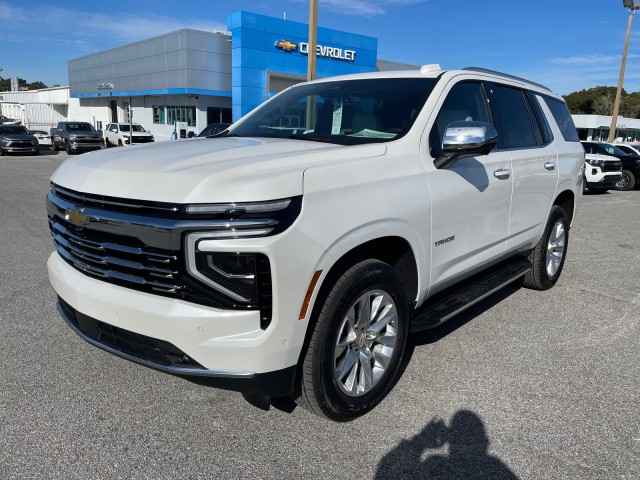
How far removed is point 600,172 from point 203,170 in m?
16.7

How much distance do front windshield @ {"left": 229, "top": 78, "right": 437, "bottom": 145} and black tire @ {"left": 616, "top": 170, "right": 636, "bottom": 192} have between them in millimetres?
17935

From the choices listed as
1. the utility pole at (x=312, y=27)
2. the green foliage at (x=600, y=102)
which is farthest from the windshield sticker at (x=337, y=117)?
the green foliage at (x=600, y=102)

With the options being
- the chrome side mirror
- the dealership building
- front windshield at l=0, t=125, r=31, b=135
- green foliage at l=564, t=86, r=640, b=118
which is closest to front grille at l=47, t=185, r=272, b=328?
the chrome side mirror

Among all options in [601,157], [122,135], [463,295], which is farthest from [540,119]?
[122,135]

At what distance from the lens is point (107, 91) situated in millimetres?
45094

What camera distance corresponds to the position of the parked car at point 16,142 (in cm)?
2589

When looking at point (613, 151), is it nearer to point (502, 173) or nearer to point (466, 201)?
point (502, 173)

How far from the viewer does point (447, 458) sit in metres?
2.63

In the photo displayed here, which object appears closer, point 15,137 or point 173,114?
point 15,137

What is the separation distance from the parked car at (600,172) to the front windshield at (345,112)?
14.6m

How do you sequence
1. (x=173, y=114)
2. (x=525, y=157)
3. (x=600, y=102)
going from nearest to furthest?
(x=525, y=157)
(x=173, y=114)
(x=600, y=102)

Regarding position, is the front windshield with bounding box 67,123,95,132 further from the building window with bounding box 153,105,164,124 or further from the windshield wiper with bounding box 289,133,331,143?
the windshield wiper with bounding box 289,133,331,143

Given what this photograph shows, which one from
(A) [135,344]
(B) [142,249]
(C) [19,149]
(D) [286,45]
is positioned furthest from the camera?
(D) [286,45]

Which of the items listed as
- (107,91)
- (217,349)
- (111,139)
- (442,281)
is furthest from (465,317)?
(107,91)
